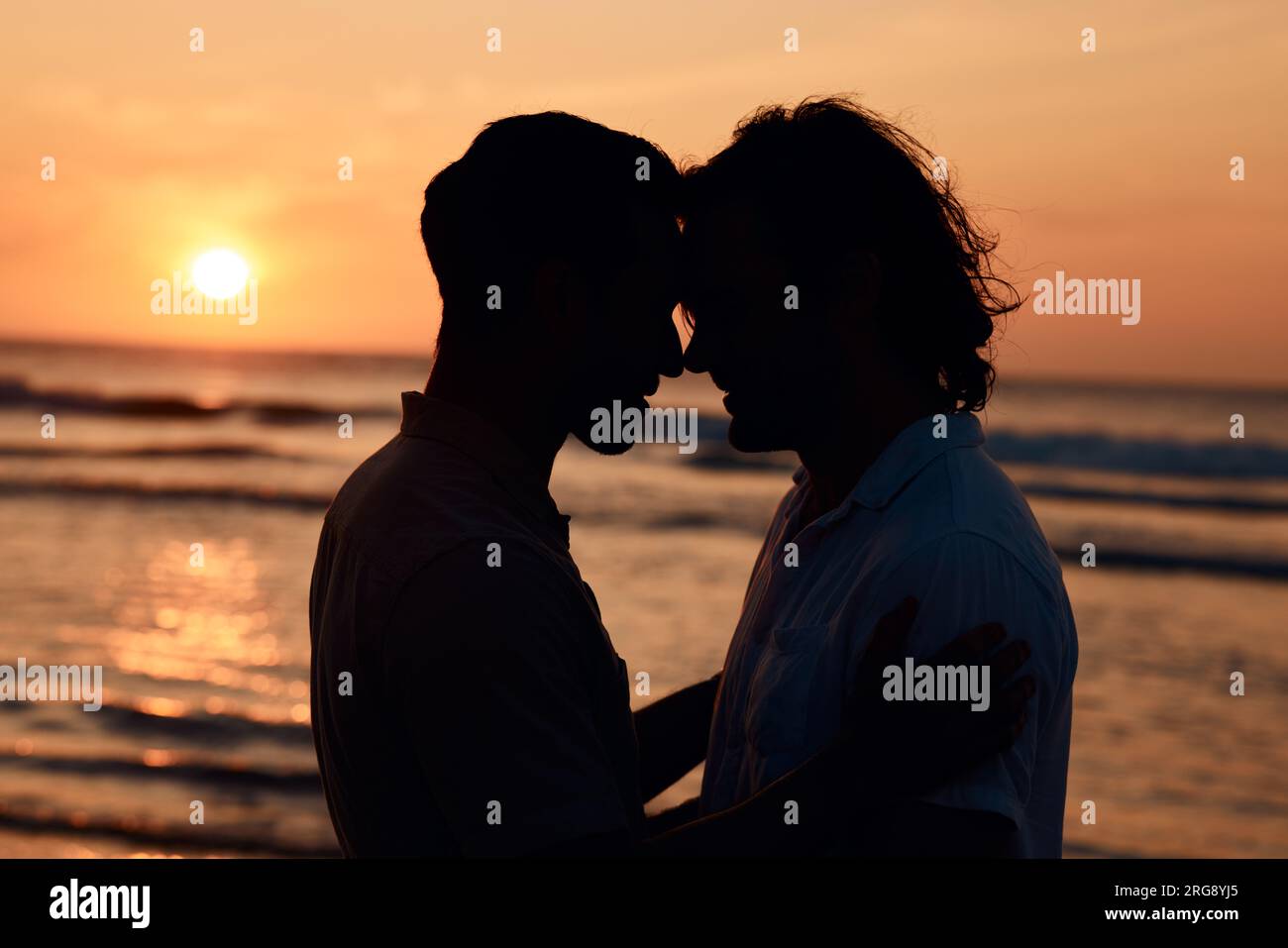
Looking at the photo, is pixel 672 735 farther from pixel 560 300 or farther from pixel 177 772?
pixel 177 772

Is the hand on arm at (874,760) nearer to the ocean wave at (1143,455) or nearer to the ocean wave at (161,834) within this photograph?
the ocean wave at (161,834)

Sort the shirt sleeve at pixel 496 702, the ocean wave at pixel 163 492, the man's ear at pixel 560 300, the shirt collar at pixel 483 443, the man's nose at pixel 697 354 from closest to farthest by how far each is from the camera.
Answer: the shirt sleeve at pixel 496 702 < the shirt collar at pixel 483 443 < the man's ear at pixel 560 300 < the man's nose at pixel 697 354 < the ocean wave at pixel 163 492

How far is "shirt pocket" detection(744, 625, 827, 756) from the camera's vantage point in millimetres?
2453

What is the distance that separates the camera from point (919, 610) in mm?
2242

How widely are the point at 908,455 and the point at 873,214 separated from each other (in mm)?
636

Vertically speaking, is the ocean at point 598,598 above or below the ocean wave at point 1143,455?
below

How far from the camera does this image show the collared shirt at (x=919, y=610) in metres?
2.23

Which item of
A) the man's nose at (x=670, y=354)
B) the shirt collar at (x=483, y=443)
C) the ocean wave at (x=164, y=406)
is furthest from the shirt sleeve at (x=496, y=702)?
the ocean wave at (x=164, y=406)

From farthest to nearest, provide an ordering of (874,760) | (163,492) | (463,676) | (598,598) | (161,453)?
(161,453)
(163,492)
(598,598)
(874,760)
(463,676)

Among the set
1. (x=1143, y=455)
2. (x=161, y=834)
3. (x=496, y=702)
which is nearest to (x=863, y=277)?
(x=496, y=702)

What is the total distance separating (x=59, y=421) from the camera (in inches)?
1291

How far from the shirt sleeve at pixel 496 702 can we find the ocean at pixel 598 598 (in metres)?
5.12
